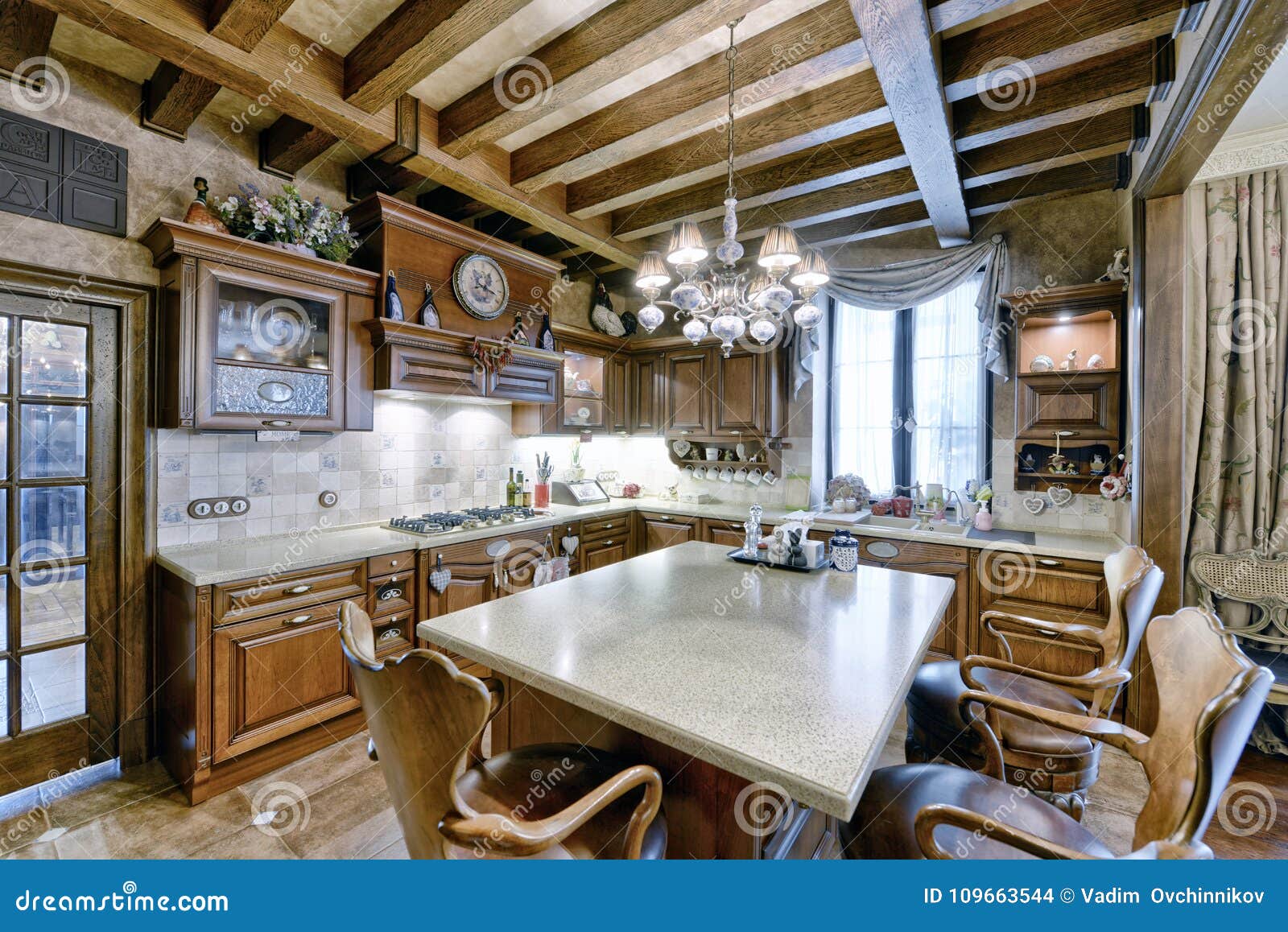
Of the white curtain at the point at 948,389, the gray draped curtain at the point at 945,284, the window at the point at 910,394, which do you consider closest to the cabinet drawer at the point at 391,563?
the window at the point at 910,394

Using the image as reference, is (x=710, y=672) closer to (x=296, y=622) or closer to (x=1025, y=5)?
(x=296, y=622)

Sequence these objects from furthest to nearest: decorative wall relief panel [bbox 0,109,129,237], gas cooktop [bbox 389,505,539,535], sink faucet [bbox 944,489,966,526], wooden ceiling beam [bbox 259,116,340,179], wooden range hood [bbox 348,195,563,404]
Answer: sink faucet [bbox 944,489,966,526] → gas cooktop [bbox 389,505,539,535] → wooden range hood [bbox 348,195,563,404] → wooden ceiling beam [bbox 259,116,340,179] → decorative wall relief panel [bbox 0,109,129,237]

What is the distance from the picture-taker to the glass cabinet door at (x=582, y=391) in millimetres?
4179

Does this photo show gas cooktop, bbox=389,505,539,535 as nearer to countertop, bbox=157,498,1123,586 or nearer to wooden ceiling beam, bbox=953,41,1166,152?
countertop, bbox=157,498,1123,586

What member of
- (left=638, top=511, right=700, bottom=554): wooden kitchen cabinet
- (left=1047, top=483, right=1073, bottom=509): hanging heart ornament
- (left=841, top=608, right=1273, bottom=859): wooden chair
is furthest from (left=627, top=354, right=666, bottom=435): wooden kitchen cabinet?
(left=841, top=608, right=1273, bottom=859): wooden chair

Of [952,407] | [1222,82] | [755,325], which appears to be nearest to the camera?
[1222,82]

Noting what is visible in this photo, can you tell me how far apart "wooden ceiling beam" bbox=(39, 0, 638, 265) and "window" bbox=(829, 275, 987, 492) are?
8.54 ft

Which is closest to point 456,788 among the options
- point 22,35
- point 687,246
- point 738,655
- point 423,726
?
point 423,726

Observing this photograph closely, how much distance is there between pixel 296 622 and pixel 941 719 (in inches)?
101

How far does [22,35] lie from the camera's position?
2.01m

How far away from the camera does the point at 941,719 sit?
1696 millimetres

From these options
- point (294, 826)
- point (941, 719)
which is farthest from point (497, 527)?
point (941, 719)

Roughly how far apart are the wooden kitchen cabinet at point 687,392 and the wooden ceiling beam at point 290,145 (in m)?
2.66

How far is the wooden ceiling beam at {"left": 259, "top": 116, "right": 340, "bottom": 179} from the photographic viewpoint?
8.34 feet
